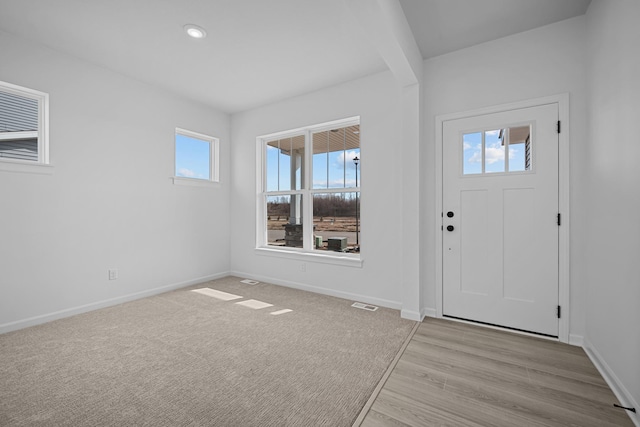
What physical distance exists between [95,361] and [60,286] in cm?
137

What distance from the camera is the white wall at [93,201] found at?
8.65ft

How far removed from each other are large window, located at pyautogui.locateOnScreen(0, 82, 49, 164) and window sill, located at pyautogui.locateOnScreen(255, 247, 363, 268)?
107 inches

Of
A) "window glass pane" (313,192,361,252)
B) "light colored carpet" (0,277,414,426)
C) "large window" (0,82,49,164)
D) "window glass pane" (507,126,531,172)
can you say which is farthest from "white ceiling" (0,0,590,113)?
"light colored carpet" (0,277,414,426)

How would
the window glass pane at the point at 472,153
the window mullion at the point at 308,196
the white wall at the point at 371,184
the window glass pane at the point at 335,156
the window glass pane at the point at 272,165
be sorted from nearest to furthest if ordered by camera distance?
the window glass pane at the point at 472,153 → the white wall at the point at 371,184 → the window glass pane at the point at 335,156 → the window mullion at the point at 308,196 → the window glass pane at the point at 272,165

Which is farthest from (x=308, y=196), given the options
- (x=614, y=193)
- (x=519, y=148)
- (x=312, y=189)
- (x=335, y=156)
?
(x=614, y=193)

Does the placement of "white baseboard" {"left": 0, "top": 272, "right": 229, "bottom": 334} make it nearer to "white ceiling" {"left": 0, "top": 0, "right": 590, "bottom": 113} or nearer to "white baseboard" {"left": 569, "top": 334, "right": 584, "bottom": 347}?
"white ceiling" {"left": 0, "top": 0, "right": 590, "bottom": 113}

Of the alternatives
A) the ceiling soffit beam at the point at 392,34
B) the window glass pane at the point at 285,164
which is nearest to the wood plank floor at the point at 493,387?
the ceiling soffit beam at the point at 392,34

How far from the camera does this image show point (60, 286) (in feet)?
9.48

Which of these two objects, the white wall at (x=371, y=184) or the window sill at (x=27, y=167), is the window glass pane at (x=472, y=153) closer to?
the white wall at (x=371, y=184)

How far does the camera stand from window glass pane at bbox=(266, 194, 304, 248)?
4.16 meters

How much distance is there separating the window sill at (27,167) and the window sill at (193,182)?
1305 millimetres

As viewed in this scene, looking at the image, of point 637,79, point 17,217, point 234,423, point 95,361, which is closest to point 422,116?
point 637,79

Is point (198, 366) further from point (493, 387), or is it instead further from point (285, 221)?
point (285, 221)

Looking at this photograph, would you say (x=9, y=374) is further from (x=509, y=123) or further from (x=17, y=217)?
(x=509, y=123)
